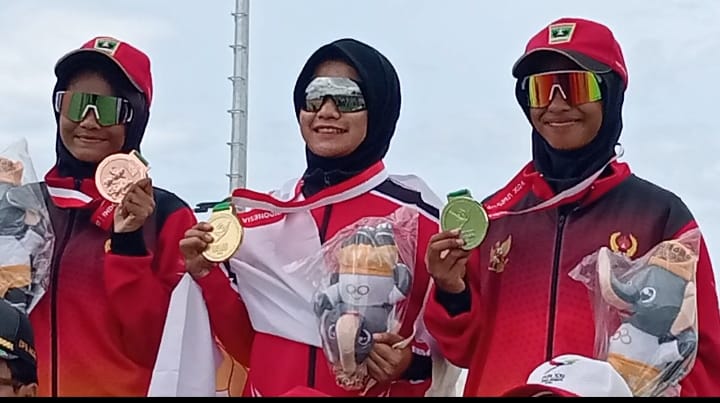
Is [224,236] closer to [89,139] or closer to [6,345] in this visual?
[89,139]

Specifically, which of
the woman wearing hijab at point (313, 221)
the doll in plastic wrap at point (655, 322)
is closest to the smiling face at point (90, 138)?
the woman wearing hijab at point (313, 221)

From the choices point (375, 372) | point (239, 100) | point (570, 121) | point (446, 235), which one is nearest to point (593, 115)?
point (570, 121)

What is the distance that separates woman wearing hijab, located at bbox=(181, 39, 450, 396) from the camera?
17.2 ft

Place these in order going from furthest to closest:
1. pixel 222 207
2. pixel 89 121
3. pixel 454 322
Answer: pixel 89 121 → pixel 222 207 → pixel 454 322

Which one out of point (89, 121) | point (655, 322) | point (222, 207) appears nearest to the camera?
point (655, 322)

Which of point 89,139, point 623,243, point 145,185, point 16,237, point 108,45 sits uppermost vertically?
point 108,45

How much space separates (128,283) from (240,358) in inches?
20.8

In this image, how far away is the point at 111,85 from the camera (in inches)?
229

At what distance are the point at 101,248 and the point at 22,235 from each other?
34 centimetres

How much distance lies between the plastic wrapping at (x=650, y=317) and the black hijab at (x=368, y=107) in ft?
3.75

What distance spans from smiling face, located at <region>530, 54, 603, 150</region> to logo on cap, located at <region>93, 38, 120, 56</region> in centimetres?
182

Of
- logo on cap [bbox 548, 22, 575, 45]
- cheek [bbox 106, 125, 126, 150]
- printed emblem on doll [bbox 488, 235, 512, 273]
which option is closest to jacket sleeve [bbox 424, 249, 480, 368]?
printed emblem on doll [bbox 488, 235, 512, 273]

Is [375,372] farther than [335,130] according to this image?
No

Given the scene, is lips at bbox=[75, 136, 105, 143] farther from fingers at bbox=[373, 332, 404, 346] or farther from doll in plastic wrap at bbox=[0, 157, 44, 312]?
fingers at bbox=[373, 332, 404, 346]
